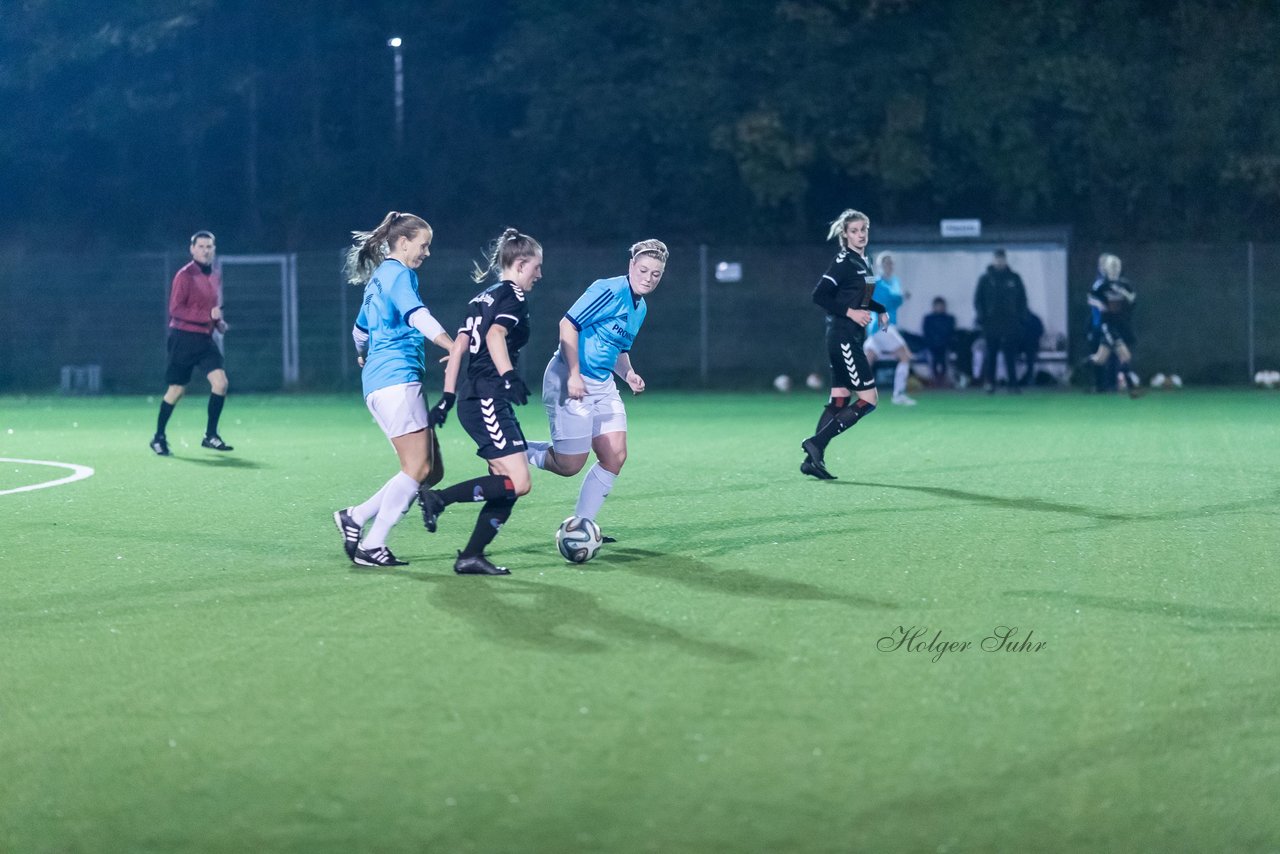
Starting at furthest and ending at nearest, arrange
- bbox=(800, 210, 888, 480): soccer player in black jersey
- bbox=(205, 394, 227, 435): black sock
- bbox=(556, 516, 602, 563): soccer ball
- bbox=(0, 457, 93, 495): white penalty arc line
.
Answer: bbox=(205, 394, 227, 435): black sock < bbox=(800, 210, 888, 480): soccer player in black jersey < bbox=(0, 457, 93, 495): white penalty arc line < bbox=(556, 516, 602, 563): soccer ball

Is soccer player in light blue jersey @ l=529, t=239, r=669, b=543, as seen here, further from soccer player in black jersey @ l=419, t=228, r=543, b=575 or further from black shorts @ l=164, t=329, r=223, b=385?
black shorts @ l=164, t=329, r=223, b=385

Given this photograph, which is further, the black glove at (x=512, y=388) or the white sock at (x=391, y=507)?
the white sock at (x=391, y=507)

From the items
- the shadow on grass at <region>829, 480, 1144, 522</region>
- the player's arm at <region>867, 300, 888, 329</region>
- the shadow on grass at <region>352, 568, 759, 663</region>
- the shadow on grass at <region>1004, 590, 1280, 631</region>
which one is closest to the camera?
the shadow on grass at <region>352, 568, 759, 663</region>

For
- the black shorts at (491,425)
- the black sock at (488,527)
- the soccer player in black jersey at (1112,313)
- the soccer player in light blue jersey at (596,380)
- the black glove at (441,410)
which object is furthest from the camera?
the soccer player in black jersey at (1112,313)

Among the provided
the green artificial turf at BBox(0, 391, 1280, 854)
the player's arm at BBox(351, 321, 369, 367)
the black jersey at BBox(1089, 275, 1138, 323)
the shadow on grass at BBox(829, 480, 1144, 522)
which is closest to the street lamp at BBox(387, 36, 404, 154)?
the black jersey at BBox(1089, 275, 1138, 323)

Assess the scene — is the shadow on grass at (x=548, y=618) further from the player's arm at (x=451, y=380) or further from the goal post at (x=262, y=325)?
the goal post at (x=262, y=325)

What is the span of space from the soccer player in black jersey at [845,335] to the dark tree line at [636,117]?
64.8 feet

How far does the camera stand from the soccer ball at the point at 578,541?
28.2 feet

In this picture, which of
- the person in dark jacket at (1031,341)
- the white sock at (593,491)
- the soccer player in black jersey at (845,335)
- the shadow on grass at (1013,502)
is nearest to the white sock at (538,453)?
the white sock at (593,491)

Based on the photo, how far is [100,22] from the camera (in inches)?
1502

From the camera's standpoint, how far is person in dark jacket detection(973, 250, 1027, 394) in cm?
2555

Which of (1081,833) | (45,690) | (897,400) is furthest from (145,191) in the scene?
(1081,833)

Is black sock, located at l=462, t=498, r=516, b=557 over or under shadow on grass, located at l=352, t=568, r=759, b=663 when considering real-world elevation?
over

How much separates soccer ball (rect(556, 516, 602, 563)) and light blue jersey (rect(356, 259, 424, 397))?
1.09 metres
